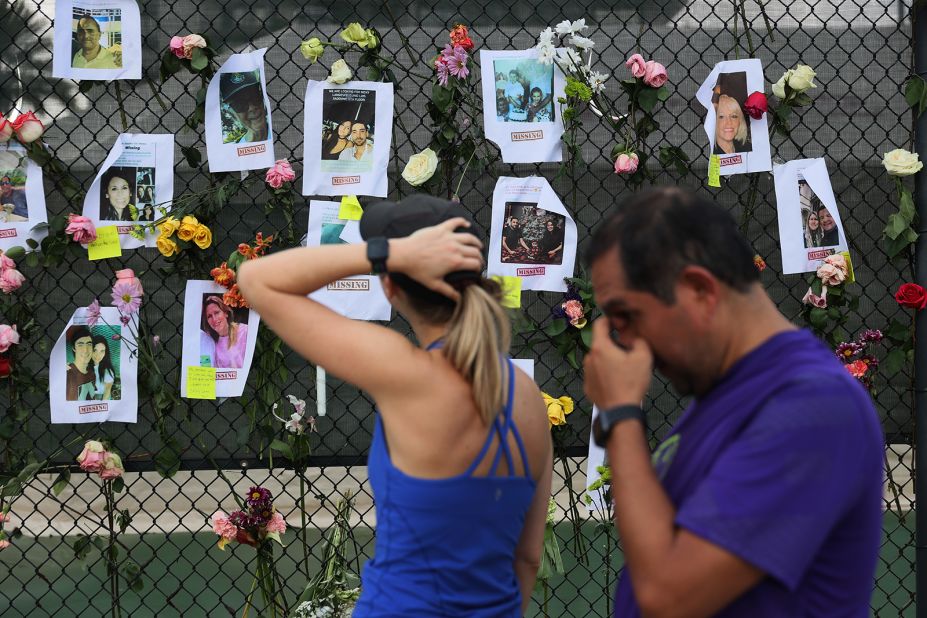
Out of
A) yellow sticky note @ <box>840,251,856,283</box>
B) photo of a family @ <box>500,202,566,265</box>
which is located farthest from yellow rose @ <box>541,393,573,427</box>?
yellow sticky note @ <box>840,251,856,283</box>

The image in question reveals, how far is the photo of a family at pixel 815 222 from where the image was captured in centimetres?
316

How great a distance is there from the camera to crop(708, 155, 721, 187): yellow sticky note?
3092 mm

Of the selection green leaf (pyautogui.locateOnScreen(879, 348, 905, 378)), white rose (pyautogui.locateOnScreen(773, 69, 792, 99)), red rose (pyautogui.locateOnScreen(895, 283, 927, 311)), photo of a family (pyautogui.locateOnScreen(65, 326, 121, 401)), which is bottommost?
photo of a family (pyautogui.locateOnScreen(65, 326, 121, 401))

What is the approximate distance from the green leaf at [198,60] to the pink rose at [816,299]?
6.95 ft

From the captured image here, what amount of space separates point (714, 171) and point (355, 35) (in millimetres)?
1257

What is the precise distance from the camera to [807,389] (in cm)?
105

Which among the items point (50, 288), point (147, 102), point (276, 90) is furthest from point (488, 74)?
point (50, 288)

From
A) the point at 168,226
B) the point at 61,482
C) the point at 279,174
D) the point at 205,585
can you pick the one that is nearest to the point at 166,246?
the point at 168,226

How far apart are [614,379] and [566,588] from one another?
2996 millimetres

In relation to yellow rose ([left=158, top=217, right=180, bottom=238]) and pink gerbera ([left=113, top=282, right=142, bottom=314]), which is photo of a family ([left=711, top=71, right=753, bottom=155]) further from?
pink gerbera ([left=113, top=282, right=142, bottom=314])

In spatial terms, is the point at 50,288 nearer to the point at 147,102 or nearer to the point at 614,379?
the point at 147,102

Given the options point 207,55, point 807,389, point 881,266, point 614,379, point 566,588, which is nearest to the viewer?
point 807,389

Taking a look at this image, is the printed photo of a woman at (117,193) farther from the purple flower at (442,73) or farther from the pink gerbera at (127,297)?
the purple flower at (442,73)

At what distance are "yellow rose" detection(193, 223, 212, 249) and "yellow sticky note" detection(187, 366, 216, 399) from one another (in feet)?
1.32
